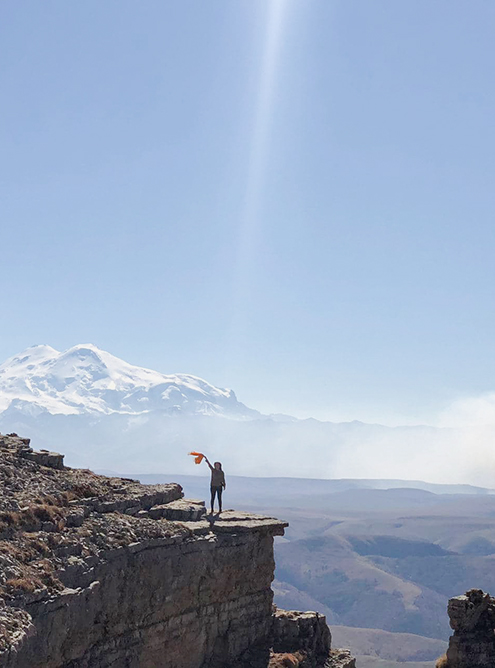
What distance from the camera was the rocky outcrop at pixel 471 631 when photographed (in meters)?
35.9

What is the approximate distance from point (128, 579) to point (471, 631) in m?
18.1

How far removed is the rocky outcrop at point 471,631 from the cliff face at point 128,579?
19.1 ft

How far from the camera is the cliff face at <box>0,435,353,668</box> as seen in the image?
24.2 meters

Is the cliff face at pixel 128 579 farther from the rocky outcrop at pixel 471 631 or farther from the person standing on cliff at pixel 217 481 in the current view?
the rocky outcrop at pixel 471 631

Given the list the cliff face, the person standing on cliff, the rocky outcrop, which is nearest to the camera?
the cliff face

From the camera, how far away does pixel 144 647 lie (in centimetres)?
2880

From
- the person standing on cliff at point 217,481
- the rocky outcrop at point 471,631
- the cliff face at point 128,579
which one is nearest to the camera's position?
the cliff face at point 128,579

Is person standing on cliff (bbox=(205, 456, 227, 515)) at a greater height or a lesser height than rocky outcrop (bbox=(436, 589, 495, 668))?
greater

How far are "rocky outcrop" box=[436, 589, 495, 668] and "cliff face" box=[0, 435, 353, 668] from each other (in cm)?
581

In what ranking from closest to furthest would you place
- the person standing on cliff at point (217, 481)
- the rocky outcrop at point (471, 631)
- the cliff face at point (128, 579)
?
the cliff face at point (128, 579) → the rocky outcrop at point (471, 631) → the person standing on cliff at point (217, 481)

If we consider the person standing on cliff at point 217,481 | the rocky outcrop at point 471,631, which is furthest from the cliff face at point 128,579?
the rocky outcrop at point 471,631

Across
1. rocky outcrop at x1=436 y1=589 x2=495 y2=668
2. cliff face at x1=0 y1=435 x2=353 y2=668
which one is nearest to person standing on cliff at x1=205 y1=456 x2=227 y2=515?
cliff face at x1=0 y1=435 x2=353 y2=668

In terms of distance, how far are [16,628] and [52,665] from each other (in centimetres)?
301

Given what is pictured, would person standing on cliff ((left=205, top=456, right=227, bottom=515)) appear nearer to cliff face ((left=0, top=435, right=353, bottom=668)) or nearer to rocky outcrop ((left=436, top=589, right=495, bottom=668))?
cliff face ((left=0, top=435, right=353, bottom=668))
